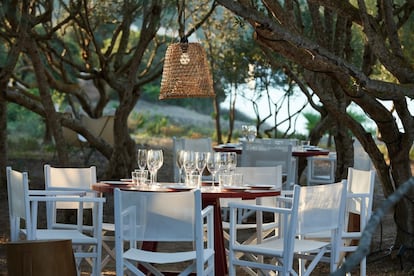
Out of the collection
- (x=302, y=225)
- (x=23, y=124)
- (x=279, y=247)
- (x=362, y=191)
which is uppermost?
(x=362, y=191)

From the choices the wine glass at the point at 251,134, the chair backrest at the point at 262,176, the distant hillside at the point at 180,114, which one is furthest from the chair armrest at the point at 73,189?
the distant hillside at the point at 180,114

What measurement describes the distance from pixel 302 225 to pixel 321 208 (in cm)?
14

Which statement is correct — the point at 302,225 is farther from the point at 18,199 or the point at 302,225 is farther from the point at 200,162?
the point at 18,199

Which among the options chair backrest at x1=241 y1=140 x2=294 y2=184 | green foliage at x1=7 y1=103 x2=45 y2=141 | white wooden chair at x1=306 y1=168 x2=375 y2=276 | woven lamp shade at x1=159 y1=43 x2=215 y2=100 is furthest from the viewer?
green foliage at x1=7 y1=103 x2=45 y2=141

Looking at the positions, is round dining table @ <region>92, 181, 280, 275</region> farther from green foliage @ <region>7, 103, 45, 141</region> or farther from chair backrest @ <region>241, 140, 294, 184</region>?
green foliage @ <region>7, 103, 45, 141</region>

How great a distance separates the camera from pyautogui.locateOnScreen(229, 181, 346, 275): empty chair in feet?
16.5

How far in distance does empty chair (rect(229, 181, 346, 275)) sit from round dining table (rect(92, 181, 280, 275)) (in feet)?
0.84

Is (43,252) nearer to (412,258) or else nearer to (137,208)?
(137,208)

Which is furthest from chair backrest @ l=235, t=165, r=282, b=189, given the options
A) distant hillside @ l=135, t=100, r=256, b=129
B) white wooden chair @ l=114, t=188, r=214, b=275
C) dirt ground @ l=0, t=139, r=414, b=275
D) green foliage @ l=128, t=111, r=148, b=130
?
distant hillside @ l=135, t=100, r=256, b=129

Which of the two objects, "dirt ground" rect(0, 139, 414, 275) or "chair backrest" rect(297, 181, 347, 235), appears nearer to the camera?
"chair backrest" rect(297, 181, 347, 235)

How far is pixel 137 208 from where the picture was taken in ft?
15.8

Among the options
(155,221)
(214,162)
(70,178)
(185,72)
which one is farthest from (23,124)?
(155,221)

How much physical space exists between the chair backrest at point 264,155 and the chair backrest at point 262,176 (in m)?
2.79

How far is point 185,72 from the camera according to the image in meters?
7.82
